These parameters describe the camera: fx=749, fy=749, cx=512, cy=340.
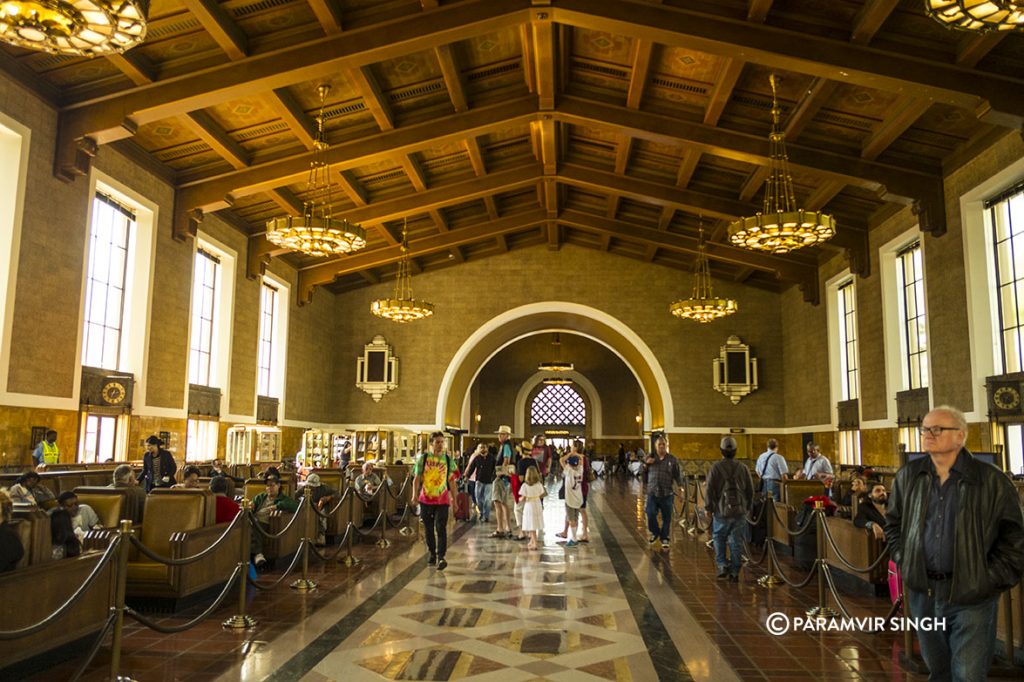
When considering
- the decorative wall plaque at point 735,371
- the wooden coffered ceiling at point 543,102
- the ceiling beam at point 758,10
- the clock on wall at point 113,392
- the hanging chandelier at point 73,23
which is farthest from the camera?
the decorative wall plaque at point 735,371

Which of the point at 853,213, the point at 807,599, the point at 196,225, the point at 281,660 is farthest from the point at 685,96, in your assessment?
the point at 281,660

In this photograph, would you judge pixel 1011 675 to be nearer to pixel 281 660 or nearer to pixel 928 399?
pixel 281 660

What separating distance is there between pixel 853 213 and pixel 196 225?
1343cm

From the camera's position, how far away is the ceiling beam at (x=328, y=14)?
31.7ft

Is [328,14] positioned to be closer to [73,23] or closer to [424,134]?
[424,134]

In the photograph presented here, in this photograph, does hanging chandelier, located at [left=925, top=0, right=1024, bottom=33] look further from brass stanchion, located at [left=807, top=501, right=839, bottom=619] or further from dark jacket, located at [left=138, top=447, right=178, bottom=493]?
dark jacket, located at [left=138, top=447, right=178, bottom=493]

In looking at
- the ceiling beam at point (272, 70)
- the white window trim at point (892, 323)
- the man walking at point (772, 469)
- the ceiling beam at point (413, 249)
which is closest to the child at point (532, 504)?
the man walking at point (772, 469)

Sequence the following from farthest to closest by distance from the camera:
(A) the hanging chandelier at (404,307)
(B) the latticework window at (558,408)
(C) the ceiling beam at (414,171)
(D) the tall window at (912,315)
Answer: (B) the latticework window at (558,408)
(A) the hanging chandelier at (404,307)
(C) the ceiling beam at (414,171)
(D) the tall window at (912,315)

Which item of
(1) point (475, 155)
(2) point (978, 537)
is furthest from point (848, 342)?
(2) point (978, 537)

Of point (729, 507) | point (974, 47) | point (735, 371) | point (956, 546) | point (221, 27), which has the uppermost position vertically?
point (221, 27)

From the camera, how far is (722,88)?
37.8 feet

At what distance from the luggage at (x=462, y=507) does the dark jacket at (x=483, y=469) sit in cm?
169

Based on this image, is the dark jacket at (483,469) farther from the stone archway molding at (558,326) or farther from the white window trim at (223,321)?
the stone archway molding at (558,326)

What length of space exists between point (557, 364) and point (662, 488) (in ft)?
77.2
